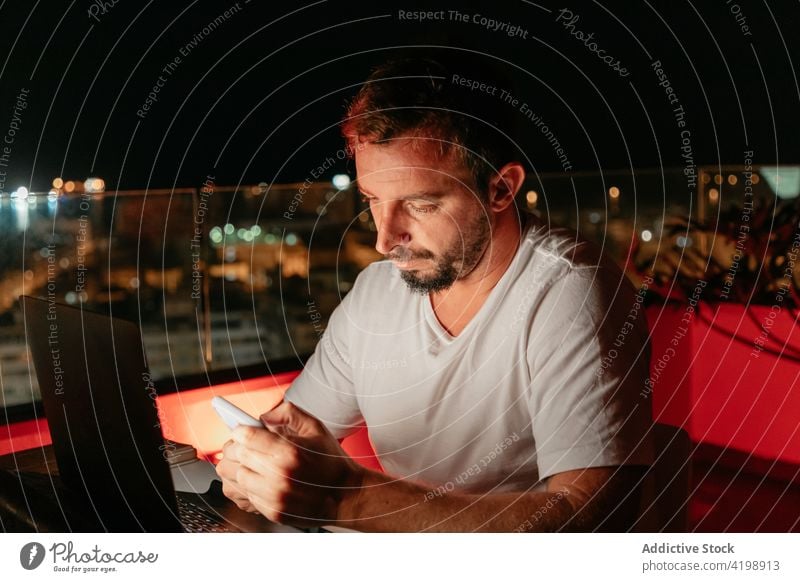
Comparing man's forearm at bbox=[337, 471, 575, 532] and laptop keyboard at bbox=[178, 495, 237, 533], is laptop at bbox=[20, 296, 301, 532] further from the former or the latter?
man's forearm at bbox=[337, 471, 575, 532]

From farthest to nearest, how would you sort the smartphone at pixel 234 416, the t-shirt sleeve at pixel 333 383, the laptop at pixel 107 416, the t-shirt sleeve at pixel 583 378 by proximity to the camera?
the t-shirt sleeve at pixel 333 383 → the t-shirt sleeve at pixel 583 378 → the smartphone at pixel 234 416 → the laptop at pixel 107 416

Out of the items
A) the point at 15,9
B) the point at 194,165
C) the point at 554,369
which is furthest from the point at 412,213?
the point at 15,9

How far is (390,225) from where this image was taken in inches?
43.0

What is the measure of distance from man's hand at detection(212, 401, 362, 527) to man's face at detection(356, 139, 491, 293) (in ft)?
0.95

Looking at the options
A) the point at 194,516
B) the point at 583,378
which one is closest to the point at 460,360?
the point at 583,378

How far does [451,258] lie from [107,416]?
525mm

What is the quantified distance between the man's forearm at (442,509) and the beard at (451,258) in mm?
288

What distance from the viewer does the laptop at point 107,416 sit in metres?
0.72

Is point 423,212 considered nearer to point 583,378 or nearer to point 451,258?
point 451,258

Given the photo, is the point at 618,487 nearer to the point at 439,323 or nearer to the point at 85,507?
the point at 439,323

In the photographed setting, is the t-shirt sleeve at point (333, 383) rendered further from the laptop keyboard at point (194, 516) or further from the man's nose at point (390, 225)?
the laptop keyboard at point (194, 516)

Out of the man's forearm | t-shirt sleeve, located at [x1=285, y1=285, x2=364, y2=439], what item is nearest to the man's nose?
t-shirt sleeve, located at [x1=285, y1=285, x2=364, y2=439]

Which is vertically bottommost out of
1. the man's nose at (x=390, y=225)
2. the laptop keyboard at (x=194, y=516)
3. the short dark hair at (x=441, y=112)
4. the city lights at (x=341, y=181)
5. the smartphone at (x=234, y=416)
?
the laptop keyboard at (x=194, y=516)

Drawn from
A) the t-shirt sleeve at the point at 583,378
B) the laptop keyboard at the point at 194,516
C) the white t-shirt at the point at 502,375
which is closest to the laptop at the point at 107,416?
the laptop keyboard at the point at 194,516
